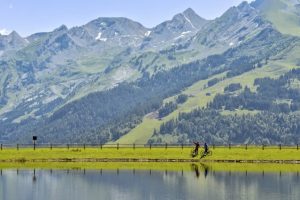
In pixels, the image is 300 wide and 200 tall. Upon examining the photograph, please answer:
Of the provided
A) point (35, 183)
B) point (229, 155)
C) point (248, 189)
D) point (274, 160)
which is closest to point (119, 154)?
point (229, 155)

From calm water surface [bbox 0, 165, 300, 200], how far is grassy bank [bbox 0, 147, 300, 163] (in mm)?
21839

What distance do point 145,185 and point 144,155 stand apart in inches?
1774

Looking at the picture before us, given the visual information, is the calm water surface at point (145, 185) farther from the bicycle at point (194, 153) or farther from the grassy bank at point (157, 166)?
the bicycle at point (194, 153)

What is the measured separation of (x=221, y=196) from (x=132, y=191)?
1375 cm

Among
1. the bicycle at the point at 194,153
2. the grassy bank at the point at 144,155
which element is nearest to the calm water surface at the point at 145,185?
→ the bicycle at the point at 194,153

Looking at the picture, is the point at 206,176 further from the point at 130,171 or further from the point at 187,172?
the point at 130,171

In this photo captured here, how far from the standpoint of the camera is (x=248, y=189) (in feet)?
307

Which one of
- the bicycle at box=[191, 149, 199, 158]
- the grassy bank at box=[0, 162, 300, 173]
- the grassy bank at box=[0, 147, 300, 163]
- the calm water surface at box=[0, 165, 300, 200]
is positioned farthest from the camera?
the bicycle at box=[191, 149, 199, 158]

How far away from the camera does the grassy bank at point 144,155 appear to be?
13888cm

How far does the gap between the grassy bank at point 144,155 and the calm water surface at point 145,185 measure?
2184 centimetres

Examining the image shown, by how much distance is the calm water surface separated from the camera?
87750 millimetres

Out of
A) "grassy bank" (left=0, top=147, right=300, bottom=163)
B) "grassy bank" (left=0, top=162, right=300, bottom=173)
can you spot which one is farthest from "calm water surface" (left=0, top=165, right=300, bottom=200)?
"grassy bank" (left=0, top=147, right=300, bottom=163)

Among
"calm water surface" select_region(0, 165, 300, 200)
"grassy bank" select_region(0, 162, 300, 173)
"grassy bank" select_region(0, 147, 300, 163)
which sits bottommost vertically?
"calm water surface" select_region(0, 165, 300, 200)

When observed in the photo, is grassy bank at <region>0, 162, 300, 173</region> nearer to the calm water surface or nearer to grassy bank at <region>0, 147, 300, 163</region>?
the calm water surface
